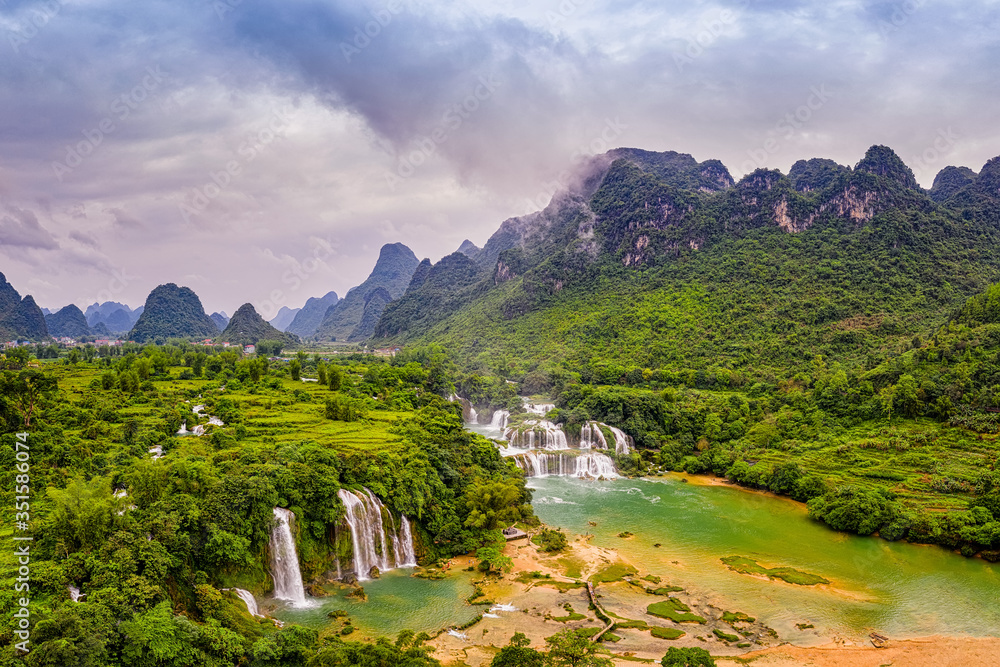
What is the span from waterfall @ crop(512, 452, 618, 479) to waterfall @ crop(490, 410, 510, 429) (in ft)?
37.6

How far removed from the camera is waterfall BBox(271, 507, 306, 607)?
17.8 metres

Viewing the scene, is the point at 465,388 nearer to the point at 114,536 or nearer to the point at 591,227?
the point at 114,536

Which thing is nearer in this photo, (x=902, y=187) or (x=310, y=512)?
(x=310, y=512)

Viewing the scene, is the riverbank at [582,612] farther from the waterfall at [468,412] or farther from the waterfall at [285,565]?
the waterfall at [468,412]

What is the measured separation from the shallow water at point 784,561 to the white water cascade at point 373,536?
8437 millimetres

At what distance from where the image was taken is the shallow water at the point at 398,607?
16406 millimetres

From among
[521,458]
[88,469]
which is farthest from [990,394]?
[88,469]

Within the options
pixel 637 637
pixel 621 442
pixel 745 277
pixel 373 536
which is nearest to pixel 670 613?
pixel 637 637

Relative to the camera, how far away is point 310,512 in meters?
19.4

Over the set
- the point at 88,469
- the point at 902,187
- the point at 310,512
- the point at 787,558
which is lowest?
the point at 787,558

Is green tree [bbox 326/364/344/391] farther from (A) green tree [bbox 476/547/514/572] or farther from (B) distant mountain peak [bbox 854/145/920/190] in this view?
(B) distant mountain peak [bbox 854/145/920/190]

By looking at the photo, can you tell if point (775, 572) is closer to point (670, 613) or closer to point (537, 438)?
point (670, 613)

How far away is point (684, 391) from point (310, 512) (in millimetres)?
36778

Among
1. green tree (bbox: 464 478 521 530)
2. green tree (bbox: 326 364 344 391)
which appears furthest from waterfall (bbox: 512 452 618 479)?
green tree (bbox: 326 364 344 391)
